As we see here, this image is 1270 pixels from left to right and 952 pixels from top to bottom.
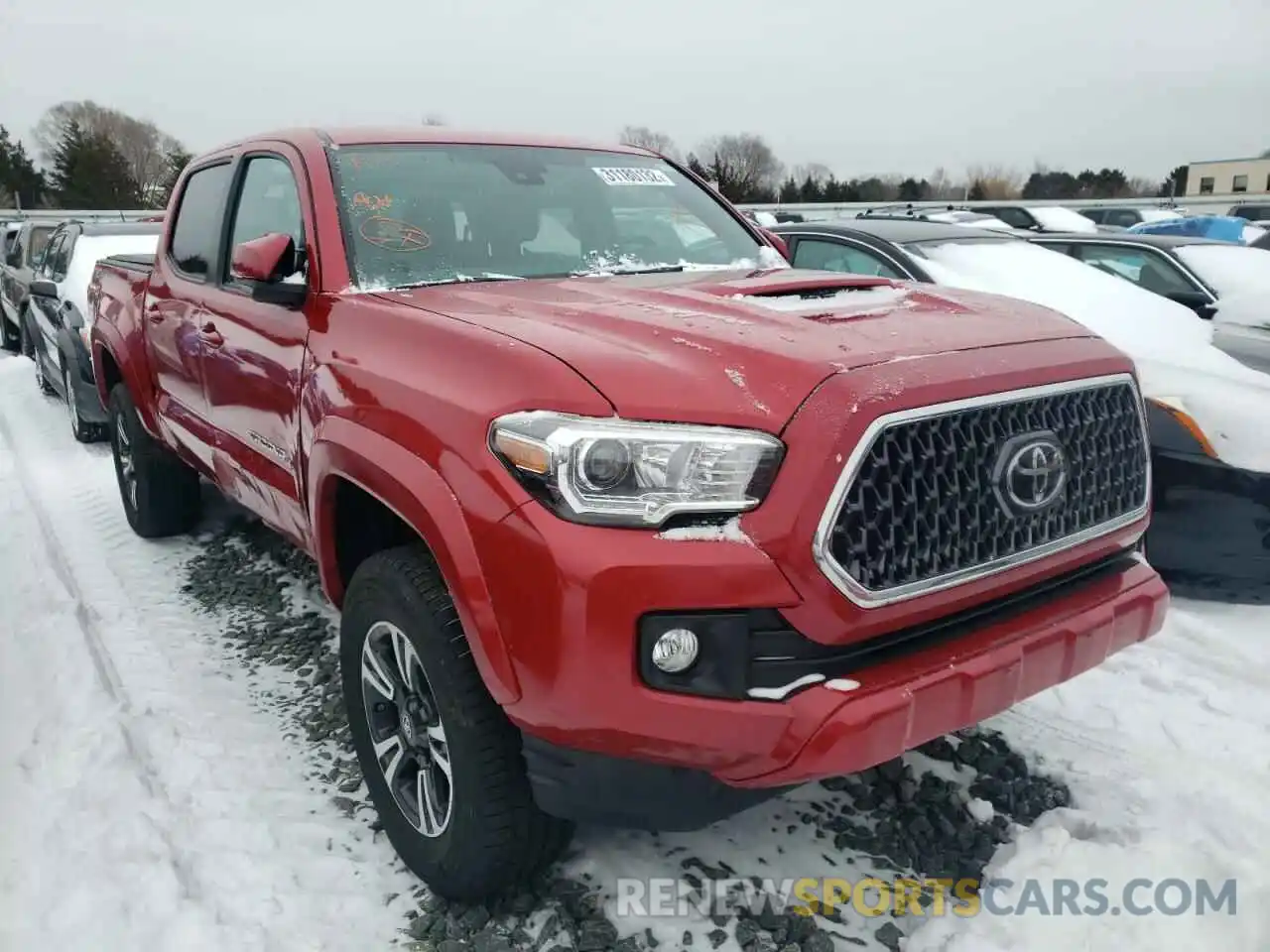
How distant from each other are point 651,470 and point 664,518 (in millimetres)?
97

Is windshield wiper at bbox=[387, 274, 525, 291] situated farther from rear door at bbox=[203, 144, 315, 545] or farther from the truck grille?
the truck grille

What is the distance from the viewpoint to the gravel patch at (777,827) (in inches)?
92.1

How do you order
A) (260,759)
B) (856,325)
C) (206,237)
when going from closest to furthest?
(856,325)
(260,759)
(206,237)

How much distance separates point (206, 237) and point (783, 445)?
3.03 m

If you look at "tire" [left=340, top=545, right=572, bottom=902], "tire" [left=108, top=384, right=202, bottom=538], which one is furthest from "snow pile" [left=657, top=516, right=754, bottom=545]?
"tire" [left=108, top=384, right=202, bottom=538]

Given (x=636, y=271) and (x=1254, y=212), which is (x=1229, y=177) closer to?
(x=1254, y=212)

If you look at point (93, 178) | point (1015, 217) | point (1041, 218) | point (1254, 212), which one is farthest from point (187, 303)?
point (93, 178)

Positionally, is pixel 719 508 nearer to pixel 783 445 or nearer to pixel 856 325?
pixel 783 445

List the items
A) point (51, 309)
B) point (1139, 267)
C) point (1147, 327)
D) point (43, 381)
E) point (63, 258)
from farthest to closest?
point (43, 381)
point (63, 258)
point (51, 309)
point (1139, 267)
point (1147, 327)

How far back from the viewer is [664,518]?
186cm

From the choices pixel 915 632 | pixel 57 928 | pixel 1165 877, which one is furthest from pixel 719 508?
pixel 57 928

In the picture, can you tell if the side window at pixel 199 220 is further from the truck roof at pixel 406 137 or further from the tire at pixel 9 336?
the tire at pixel 9 336

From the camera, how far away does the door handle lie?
3.48 metres

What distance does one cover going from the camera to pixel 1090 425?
7.59 feet
